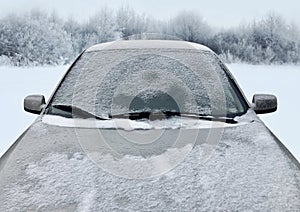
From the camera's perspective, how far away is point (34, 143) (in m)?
2.25

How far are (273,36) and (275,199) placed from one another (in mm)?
32203

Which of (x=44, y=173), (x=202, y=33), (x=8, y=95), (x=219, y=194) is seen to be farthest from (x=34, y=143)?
(x=202, y=33)

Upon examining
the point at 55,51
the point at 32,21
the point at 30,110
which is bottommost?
the point at 55,51

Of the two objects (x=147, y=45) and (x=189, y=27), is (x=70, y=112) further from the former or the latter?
(x=189, y=27)

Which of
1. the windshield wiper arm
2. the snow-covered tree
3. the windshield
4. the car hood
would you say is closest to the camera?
the car hood

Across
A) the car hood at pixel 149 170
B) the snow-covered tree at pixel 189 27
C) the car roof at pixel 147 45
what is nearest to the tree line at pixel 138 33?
the snow-covered tree at pixel 189 27

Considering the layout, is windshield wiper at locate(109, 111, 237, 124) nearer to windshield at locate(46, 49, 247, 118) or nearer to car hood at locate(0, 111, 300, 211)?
windshield at locate(46, 49, 247, 118)

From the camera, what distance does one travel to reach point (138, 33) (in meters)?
33.3

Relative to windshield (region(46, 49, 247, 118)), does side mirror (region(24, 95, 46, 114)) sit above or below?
below

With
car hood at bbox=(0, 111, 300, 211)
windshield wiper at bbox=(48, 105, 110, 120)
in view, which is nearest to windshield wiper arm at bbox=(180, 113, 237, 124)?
car hood at bbox=(0, 111, 300, 211)

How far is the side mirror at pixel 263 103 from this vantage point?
3.06 metres

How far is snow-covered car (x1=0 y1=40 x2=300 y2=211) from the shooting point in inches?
66.7

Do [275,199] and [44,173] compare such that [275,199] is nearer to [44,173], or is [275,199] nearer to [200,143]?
[200,143]

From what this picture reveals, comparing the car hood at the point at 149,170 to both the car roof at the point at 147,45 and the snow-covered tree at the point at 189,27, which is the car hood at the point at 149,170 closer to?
the car roof at the point at 147,45
